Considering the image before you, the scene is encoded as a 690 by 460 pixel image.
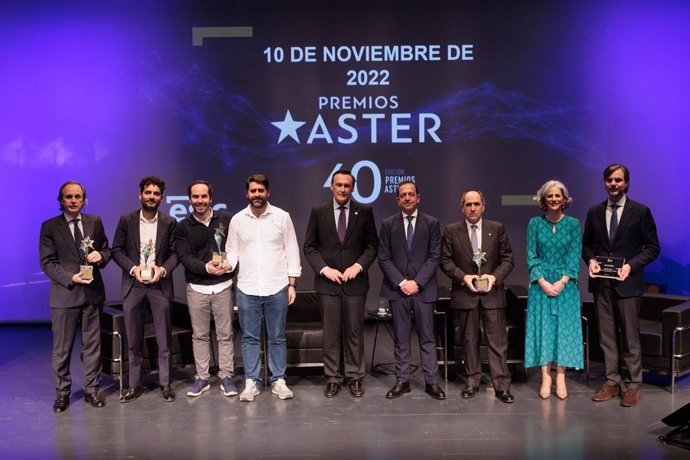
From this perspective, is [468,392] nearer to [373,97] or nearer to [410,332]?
[410,332]

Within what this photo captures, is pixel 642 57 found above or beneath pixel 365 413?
above

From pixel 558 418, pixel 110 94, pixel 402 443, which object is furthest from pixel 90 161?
pixel 558 418

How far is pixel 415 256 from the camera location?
5484 mm

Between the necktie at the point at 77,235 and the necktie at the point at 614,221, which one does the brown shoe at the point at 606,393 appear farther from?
the necktie at the point at 77,235

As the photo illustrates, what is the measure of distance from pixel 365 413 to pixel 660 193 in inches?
→ 184

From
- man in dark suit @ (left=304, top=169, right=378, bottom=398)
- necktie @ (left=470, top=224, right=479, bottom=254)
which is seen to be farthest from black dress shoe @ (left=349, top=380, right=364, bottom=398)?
necktie @ (left=470, top=224, right=479, bottom=254)

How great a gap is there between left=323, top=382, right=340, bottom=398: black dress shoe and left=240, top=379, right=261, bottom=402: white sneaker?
55cm

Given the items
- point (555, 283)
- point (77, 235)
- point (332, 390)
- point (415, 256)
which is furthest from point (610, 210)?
point (77, 235)

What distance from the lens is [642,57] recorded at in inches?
309

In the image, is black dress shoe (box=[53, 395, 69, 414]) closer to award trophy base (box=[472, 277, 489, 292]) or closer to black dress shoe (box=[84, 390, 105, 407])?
black dress shoe (box=[84, 390, 105, 407])

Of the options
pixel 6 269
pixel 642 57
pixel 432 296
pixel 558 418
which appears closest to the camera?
pixel 558 418

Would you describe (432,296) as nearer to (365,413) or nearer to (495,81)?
(365,413)

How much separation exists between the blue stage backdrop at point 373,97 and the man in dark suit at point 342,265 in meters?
2.46

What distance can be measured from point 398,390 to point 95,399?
2330 mm
